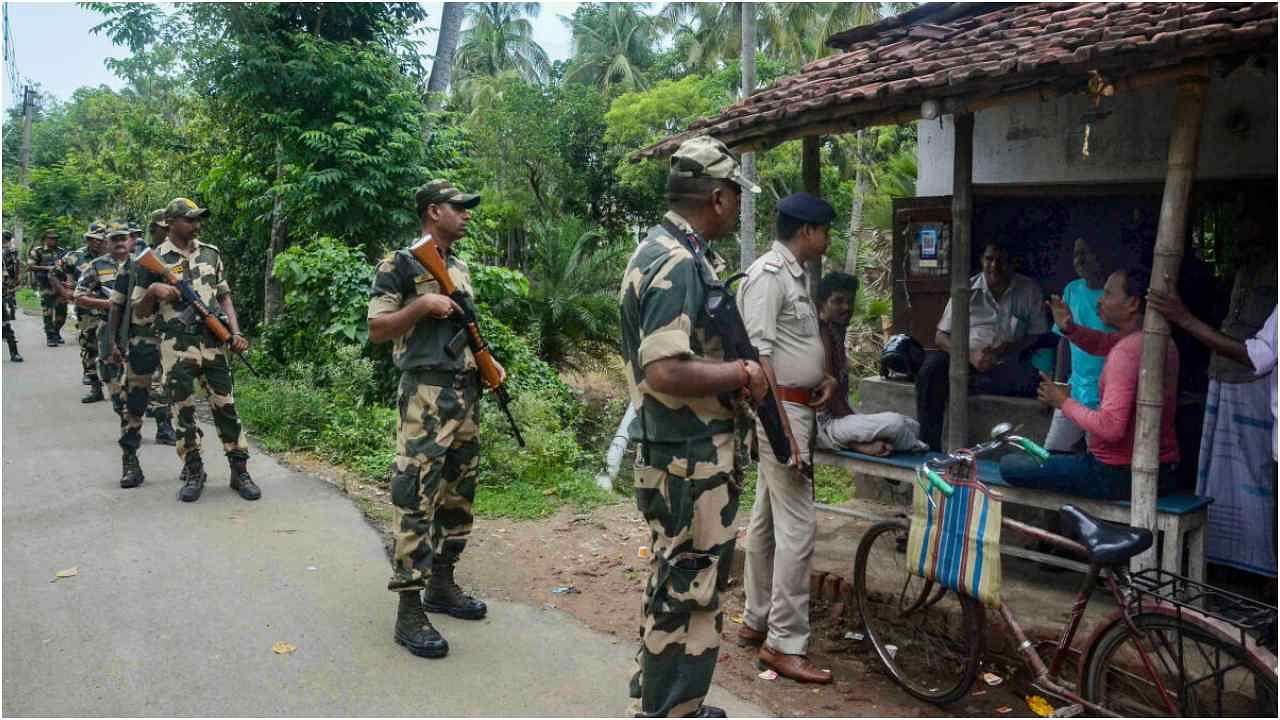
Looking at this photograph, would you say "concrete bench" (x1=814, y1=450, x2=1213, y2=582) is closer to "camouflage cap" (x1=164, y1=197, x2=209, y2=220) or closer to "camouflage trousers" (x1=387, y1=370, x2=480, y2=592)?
"camouflage trousers" (x1=387, y1=370, x2=480, y2=592)

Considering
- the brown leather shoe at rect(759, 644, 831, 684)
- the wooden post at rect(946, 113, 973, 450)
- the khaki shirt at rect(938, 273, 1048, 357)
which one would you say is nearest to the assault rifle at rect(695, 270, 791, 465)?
the brown leather shoe at rect(759, 644, 831, 684)

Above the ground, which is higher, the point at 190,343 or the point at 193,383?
the point at 190,343

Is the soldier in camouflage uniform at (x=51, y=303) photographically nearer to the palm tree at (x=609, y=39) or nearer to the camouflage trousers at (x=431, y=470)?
the camouflage trousers at (x=431, y=470)

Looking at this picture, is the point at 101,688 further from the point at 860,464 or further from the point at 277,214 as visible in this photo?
the point at 277,214

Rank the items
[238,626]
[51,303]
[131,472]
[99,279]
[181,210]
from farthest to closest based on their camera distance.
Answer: [51,303] → [99,279] → [131,472] → [181,210] → [238,626]

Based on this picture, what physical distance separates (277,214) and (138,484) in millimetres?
6062

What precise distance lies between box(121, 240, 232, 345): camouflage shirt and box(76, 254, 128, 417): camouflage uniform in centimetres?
266

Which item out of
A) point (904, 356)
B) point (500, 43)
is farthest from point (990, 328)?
point (500, 43)

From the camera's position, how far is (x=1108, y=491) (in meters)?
4.68

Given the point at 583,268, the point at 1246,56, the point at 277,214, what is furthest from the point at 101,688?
the point at 583,268

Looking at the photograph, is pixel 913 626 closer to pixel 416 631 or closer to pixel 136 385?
pixel 416 631

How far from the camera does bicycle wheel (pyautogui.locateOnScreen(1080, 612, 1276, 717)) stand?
135 inches

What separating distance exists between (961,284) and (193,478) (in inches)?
213

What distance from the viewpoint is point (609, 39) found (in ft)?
135
